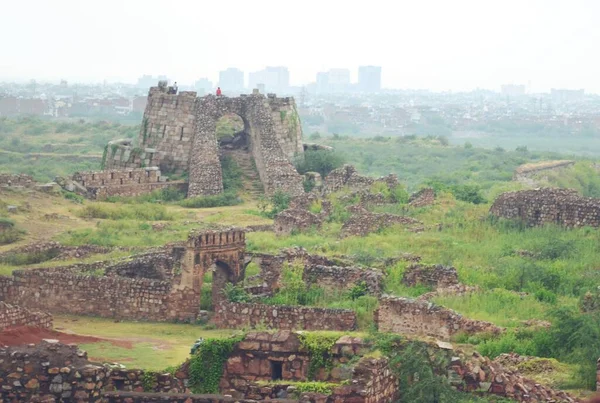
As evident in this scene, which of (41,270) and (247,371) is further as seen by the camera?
(41,270)

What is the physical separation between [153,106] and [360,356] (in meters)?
27.8

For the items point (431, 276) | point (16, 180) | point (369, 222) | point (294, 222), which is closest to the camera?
point (431, 276)

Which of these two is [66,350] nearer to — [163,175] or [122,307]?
[122,307]

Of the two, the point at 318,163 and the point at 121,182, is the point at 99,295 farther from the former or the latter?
the point at 318,163

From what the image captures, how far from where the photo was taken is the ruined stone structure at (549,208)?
86.4 feet

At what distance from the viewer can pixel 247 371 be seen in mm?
13703

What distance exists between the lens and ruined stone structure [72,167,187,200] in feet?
117

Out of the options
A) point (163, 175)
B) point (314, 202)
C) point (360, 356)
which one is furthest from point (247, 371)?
point (163, 175)

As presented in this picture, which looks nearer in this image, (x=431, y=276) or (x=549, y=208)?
(x=431, y=276)

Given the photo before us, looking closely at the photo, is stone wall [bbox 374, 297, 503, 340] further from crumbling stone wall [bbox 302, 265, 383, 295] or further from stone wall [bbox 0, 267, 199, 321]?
stone wall [bbox 0, 267, 199, 321]

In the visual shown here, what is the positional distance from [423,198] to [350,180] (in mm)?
3579

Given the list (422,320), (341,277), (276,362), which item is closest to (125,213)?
(341,277)

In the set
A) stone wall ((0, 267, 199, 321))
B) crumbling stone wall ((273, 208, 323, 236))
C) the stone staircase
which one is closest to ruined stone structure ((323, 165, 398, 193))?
the stone staircase

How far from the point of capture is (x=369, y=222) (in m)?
27.9
